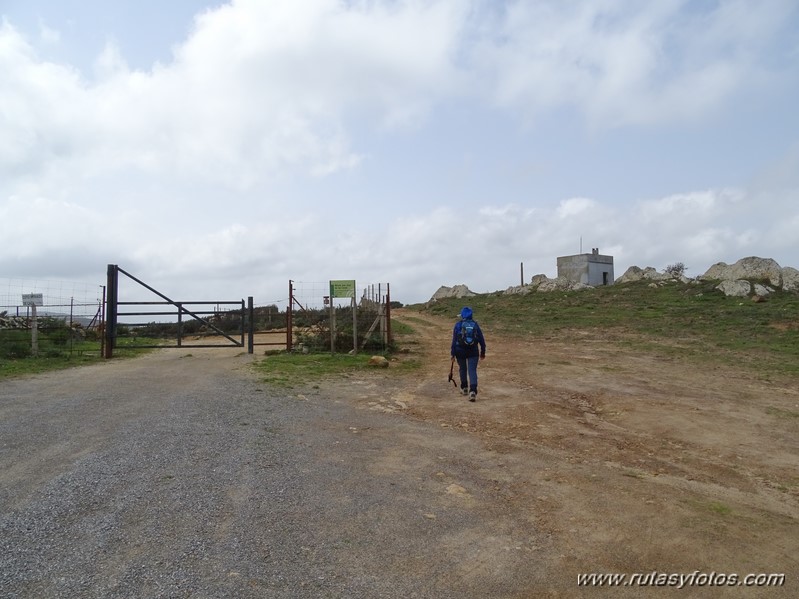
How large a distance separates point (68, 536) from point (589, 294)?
3370 centimetres

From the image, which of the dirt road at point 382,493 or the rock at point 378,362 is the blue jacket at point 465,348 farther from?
the rock at point 378,362

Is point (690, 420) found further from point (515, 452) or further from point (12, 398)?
point (12, 398)

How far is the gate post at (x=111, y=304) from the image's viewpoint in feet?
53.3

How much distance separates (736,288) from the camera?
1128 inches

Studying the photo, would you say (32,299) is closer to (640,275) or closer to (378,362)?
(378,362)

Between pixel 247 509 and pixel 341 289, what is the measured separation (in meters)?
12.3

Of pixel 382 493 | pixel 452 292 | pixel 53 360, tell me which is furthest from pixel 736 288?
pixel 53 360

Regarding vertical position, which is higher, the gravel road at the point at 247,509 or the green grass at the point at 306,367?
the green grass at the point at 306,367

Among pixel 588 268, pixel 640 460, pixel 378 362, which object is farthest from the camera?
pixel 588 268

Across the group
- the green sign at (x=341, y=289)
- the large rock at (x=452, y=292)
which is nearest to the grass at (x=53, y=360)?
the green sign at (x=341, y=289)

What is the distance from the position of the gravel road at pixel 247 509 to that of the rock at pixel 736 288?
84.5ft

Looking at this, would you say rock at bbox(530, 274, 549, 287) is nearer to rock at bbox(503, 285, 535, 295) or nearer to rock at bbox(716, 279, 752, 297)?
rock at bbox(503, 285, 535, 295)

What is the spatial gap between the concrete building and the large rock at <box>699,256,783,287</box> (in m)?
8.96

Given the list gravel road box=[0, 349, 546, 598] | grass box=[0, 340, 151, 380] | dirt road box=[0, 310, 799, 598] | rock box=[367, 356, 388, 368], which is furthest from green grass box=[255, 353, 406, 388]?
grass box=[0, 340, 151, 380]
